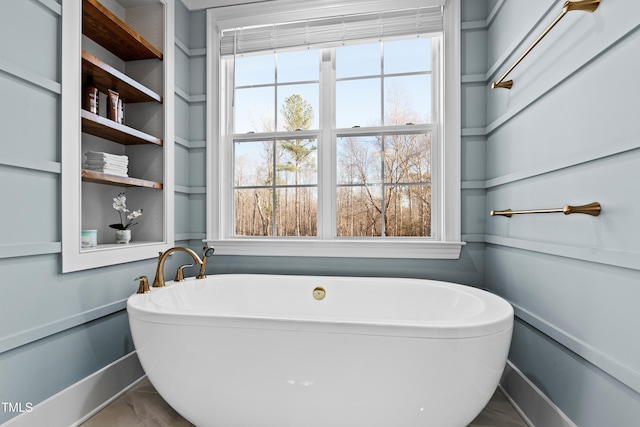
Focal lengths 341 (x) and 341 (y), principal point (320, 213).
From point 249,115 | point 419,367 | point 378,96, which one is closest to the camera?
point 419,367

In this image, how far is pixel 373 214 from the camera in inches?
90.2

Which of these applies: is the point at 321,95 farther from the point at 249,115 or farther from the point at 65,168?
the point at 65,168

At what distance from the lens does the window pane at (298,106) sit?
2.38 m

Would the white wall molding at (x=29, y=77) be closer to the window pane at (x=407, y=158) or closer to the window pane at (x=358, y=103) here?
the window pane at (x=358, y=103)

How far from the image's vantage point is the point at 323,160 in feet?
7.64

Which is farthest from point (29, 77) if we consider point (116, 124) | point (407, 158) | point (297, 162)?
point (407, 158)

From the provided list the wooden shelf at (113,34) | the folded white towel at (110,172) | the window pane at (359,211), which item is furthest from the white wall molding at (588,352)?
the wooden shelf at (113,34)

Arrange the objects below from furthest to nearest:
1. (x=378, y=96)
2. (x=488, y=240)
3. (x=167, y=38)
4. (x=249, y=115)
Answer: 1. (x=249, y=115)
2. (x=378, y=96)
3. (x=167, y=38)
4. (x=488, y=240)

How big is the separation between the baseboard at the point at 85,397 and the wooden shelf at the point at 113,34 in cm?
172

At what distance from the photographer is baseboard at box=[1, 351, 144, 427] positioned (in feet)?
4.39

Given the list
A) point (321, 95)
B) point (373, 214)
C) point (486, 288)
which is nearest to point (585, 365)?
point (486, 288)

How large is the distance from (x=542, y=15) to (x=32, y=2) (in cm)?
204

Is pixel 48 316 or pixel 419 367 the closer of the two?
pixel 419 367

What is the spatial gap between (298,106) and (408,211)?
1.05 metres
